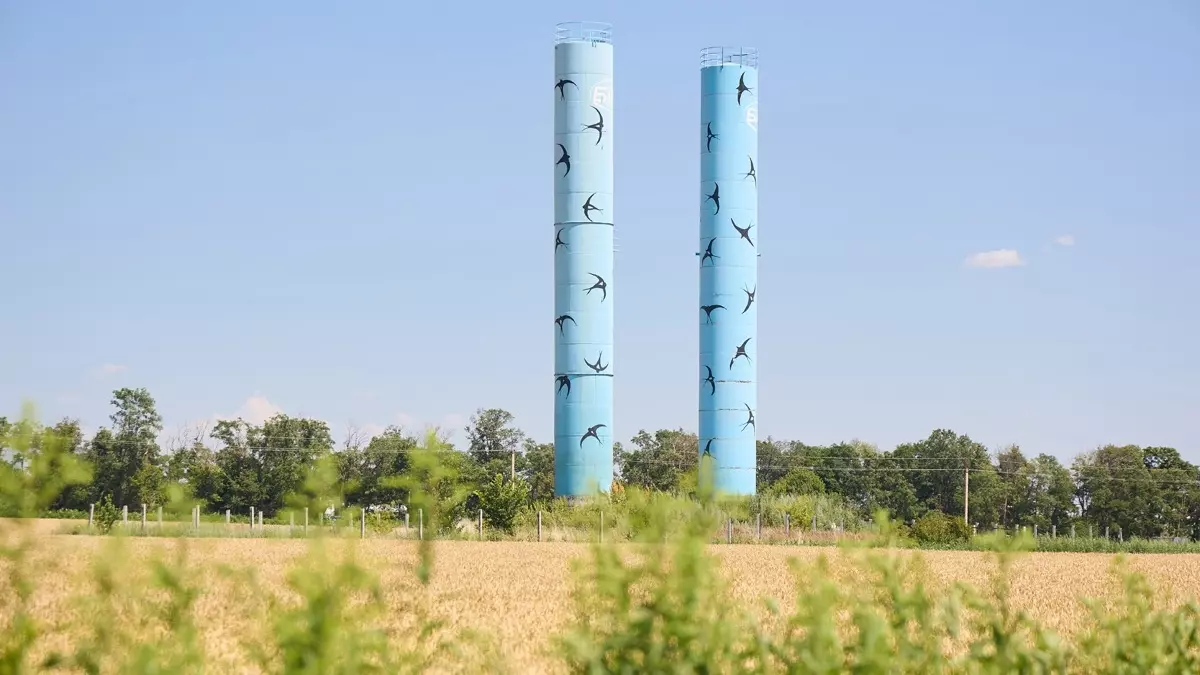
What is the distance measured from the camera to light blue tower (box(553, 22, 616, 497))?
50.1 m

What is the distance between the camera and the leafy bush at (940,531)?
44219mm

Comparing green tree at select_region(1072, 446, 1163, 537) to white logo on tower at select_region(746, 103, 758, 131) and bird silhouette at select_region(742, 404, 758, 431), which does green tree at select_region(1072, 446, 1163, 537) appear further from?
white logo on tower at select_region(746, 103, 758, 131)

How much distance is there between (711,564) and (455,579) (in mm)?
13297

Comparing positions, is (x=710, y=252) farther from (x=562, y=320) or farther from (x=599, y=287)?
(x=562, y=320)

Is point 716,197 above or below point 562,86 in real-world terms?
below

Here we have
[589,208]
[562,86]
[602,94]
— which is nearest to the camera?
[589,208]

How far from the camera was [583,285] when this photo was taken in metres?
50.1

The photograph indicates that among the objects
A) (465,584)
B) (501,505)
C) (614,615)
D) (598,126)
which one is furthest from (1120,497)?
(614,615)

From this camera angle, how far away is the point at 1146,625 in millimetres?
8219

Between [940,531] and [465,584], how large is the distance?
29.4 meters

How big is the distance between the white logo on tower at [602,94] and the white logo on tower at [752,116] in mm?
5776

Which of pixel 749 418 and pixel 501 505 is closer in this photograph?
pixel 501 505

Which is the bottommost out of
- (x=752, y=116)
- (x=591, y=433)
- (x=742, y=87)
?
(x=591, y=433)

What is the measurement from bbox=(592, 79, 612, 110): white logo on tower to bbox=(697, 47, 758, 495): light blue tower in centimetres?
445
